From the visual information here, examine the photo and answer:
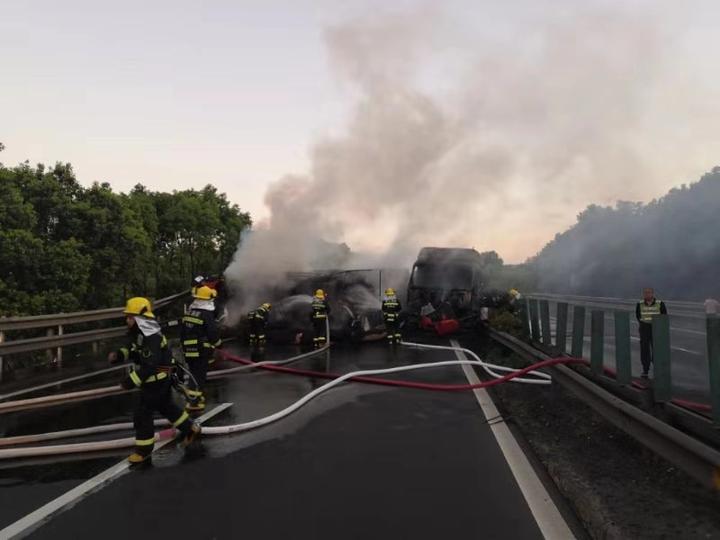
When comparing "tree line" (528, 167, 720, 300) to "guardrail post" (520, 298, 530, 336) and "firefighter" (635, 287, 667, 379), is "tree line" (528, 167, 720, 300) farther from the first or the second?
"firefighter" (635, 287, 667, 379)

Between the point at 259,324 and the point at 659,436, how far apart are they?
940 cm

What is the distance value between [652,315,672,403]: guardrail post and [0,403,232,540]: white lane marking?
4.67m

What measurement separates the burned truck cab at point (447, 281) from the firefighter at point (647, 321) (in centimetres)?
610

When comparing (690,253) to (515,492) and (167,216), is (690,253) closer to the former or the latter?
(167,216)

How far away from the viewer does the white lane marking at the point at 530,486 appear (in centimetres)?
337

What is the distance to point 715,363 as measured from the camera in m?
4.12

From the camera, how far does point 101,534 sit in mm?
3324

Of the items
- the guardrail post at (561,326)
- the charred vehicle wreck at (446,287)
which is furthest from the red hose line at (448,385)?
the charred vehicle wreck at (446,287)

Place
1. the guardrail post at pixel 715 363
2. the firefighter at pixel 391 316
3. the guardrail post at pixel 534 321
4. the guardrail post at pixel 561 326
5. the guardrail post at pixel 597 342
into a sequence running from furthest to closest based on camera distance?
1. the firefighter at pixel 391 316
2. the guardrail post at pixel 534 321
3. the guardrail post at pixel 561 326
4. the guardrail post at pixel 597 342
5. the guardrail post at pixel 715 363

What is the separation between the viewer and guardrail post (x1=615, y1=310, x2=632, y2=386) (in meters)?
5.70

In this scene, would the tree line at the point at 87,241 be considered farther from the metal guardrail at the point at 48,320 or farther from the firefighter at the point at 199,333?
the firefighter at the point at 199,333

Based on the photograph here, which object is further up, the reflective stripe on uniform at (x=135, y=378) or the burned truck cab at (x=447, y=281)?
the burned truck cab at (x=447, y=281)

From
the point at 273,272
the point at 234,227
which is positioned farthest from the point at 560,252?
the point at 234,227

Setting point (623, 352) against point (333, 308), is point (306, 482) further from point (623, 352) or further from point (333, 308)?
point (333, 308)
